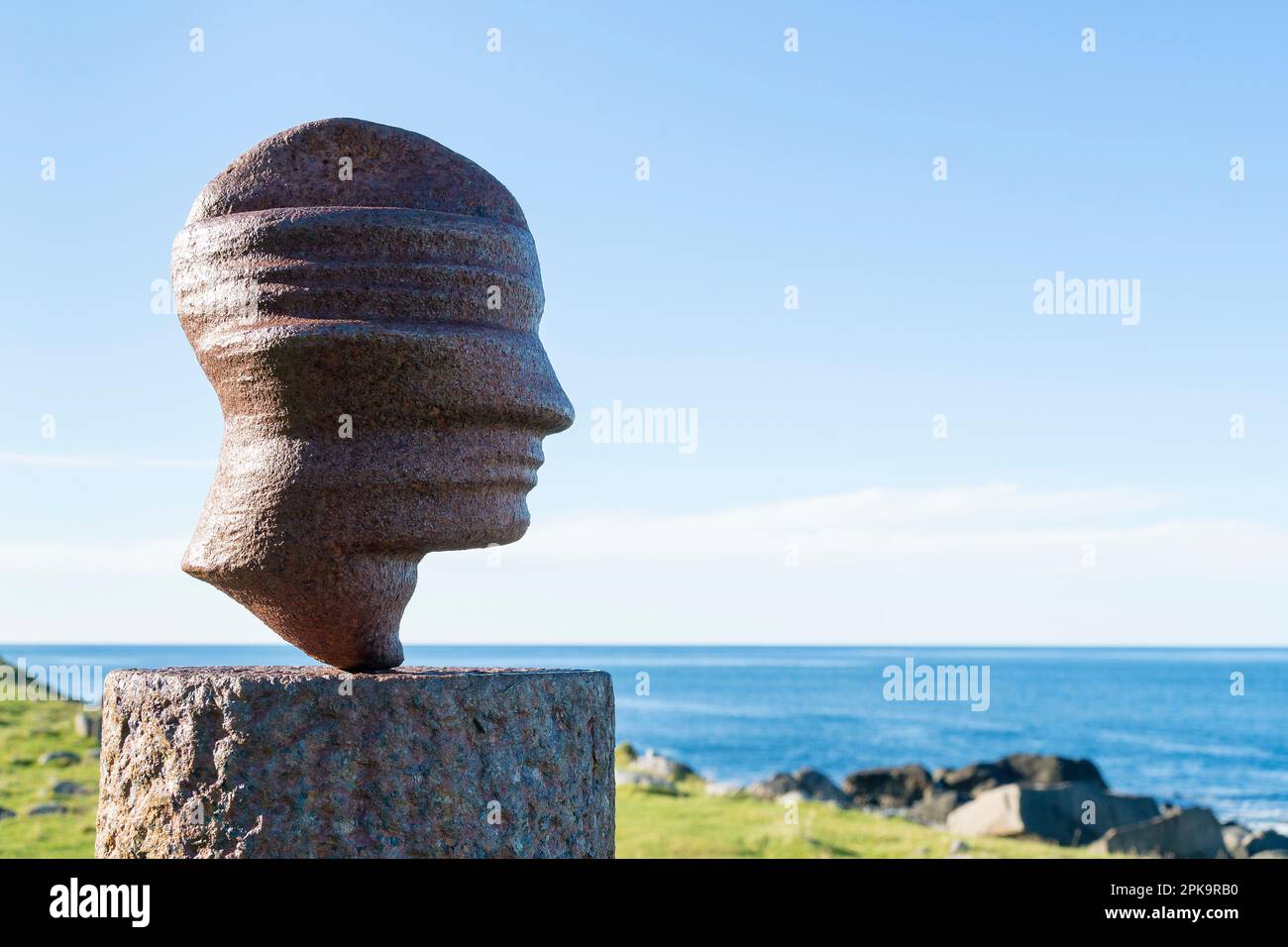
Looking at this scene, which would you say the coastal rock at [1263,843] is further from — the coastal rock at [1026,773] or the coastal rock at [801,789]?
the coastal rock at [1026,773]

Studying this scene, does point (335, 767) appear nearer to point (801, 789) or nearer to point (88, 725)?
point (88, 725)

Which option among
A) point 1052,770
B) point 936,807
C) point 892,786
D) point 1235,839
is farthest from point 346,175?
point 1052,770

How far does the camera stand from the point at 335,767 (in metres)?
4.27

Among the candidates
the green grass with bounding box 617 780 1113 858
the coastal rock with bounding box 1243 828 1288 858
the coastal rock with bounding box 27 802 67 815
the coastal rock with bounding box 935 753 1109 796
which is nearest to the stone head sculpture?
the green grass with bounding box 617 780 1113 858

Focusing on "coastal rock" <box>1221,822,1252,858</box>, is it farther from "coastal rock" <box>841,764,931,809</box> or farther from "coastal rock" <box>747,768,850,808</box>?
"coastal rock" <box>841,764,931,809</box>

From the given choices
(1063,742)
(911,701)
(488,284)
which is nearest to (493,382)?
(488,284)

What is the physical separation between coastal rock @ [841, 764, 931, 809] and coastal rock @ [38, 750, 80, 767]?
19.2 meters

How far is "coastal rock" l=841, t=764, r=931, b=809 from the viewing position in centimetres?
3228

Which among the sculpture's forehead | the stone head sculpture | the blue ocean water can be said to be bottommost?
the blue ocean water

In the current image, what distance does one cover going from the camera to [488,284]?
486cm

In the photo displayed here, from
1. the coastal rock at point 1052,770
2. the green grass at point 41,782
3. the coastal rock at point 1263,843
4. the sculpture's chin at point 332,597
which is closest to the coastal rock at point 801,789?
the coastal rock at point 1263,843

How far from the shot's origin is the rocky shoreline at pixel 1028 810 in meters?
19.7

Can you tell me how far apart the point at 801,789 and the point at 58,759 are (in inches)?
595
